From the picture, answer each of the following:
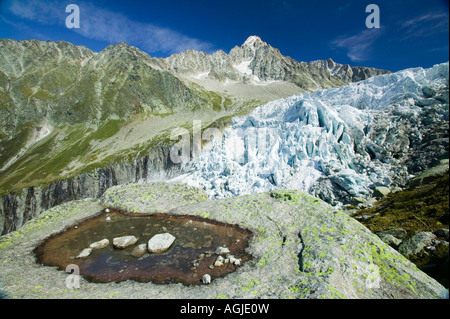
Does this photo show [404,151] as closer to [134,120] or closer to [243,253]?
[243,253]

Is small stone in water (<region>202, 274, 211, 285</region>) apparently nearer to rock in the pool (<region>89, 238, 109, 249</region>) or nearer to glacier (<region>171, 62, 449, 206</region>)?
rock in the pool (<region>89, 238, 109, 249</region>)

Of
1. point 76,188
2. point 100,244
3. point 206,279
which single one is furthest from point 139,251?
point 76,188

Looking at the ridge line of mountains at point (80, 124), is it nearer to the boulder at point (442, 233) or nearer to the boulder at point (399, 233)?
the boulder at point (399, 233)

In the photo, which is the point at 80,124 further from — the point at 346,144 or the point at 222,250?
the point at 222,250

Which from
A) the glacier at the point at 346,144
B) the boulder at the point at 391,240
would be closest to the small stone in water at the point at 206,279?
the boulder at the point at 391,240

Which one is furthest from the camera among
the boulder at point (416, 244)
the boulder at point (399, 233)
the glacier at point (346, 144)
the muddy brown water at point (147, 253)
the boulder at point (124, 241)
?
the glacier at point (346, 144)

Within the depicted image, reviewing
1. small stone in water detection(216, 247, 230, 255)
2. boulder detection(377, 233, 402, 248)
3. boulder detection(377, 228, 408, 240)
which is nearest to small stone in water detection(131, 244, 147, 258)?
small stone in water detection(216, 247, 230, 255)
